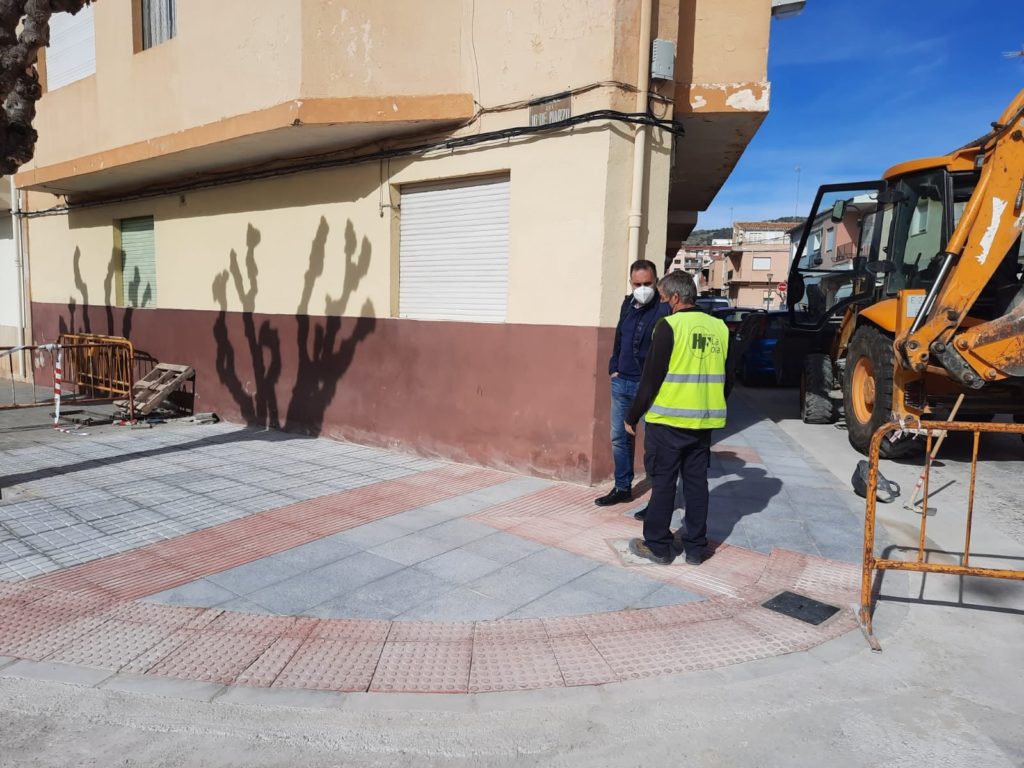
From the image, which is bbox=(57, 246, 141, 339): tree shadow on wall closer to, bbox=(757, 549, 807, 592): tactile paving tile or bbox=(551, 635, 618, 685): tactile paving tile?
bbox=(551, 635, 618, 685): tactile paving tile

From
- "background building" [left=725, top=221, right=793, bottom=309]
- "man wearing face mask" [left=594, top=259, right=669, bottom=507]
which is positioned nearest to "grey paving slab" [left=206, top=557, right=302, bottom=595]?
"man wearing face mask" [left=594, top=259, right=669, bottom=507]

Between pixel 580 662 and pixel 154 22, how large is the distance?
10.6m

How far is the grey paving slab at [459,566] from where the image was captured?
4246mm

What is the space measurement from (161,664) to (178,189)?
8.55 m

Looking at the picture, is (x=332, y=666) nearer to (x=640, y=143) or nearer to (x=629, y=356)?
(x=629, y=356)

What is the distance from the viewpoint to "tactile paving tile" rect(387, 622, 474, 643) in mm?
3482

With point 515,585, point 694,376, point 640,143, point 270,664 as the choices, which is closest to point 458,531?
point 515,585

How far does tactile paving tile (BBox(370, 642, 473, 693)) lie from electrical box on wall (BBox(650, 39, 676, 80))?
5022 millimetres

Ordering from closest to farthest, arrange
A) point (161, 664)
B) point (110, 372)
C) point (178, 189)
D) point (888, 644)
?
point (161, 664) < point (888, 644) < point (178, 189) < point (110, 372)

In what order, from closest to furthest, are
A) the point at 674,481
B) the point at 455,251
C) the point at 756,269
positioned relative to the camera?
the point at 674,481
the point at 455,251
the point at 756,269

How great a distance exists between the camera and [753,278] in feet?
174

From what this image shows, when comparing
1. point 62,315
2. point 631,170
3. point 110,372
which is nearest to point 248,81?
point 631,170

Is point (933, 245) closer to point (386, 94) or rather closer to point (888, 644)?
point (888, 644)

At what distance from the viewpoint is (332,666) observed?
323cm
